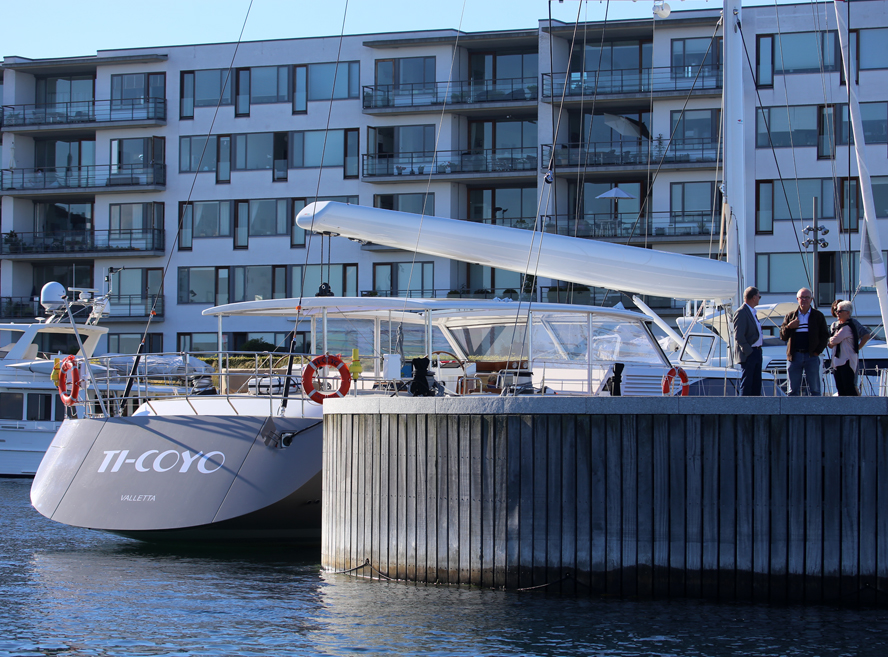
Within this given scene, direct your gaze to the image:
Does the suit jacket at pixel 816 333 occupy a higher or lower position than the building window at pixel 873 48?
lower

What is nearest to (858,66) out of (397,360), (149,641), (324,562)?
(397,360)

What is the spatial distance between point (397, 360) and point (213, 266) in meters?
34.8

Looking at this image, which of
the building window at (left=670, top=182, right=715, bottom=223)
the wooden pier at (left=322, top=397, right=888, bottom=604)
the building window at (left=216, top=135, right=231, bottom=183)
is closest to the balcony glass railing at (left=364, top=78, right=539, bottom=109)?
the building window at (left=216, top=135, right=231, bottom=183)

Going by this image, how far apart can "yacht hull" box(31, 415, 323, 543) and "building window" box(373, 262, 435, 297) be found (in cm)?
3073

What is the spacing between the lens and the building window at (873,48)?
40.7m

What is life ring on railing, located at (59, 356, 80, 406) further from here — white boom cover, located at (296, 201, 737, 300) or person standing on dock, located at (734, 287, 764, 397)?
person standing on dock, located at (734, 287, 764, 397)

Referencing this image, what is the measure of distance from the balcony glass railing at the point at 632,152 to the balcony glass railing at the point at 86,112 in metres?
17.7

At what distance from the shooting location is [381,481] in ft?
36.6

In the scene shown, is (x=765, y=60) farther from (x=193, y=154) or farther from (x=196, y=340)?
(x=196, y=340)

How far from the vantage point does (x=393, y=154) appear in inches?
1801

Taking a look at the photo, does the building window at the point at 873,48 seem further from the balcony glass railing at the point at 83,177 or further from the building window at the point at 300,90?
the balcony glass railing at the point at 83,177

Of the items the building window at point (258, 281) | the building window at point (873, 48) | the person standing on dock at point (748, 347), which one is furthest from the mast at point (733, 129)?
the building window at point (258, 281)

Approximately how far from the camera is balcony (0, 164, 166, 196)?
1881 inches

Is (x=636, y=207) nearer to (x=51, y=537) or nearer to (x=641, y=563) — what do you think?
(x=51, y=537)
